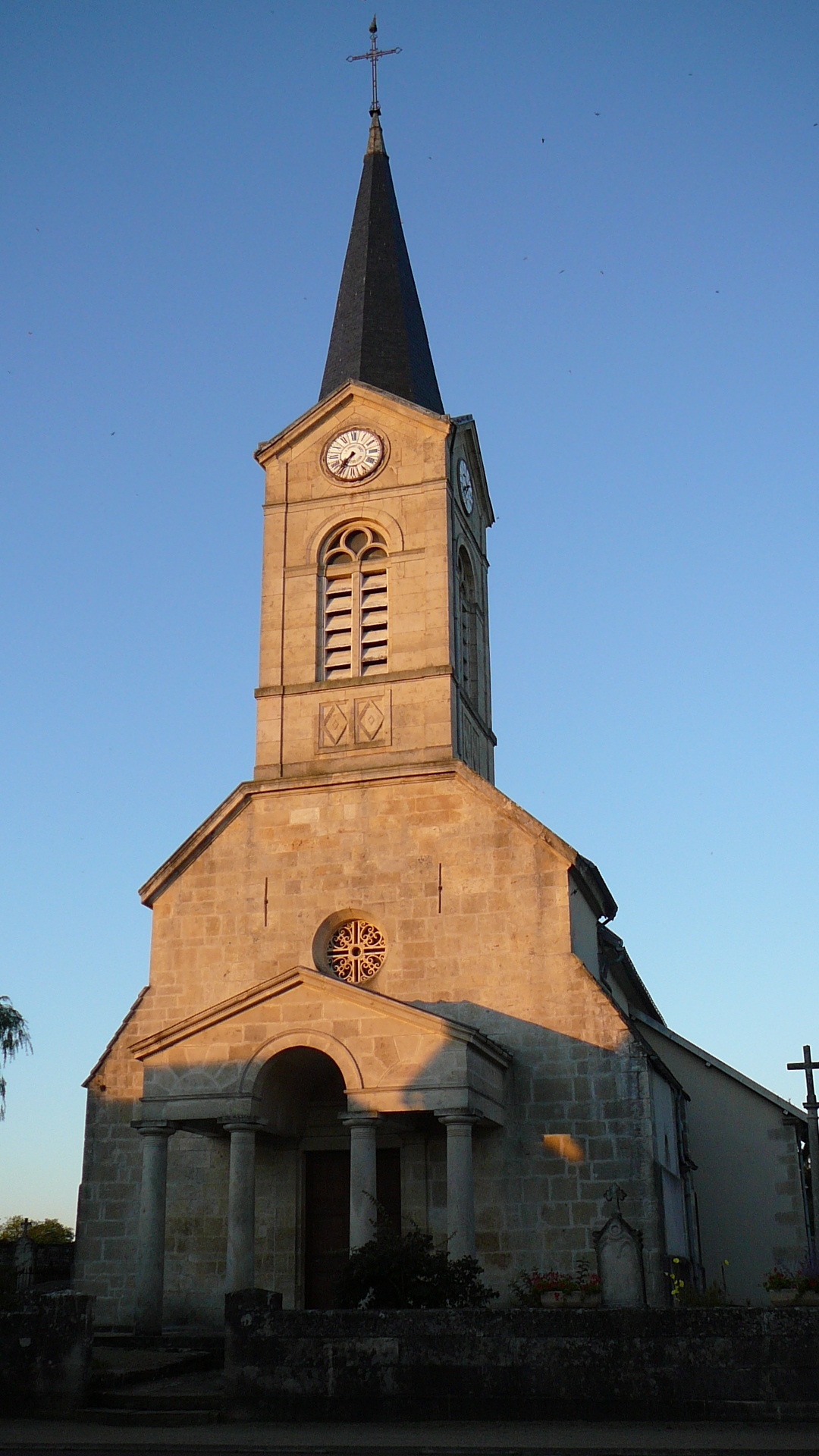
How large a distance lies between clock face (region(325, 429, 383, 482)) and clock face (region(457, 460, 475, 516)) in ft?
5.87

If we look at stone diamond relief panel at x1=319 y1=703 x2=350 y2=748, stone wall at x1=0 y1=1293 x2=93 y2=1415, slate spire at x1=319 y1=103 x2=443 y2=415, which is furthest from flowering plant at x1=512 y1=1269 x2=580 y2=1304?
slate spire at x1=319 y1=103 x2=443 y2=415

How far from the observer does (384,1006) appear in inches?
725

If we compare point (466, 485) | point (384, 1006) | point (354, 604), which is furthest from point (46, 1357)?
point (466, 485)

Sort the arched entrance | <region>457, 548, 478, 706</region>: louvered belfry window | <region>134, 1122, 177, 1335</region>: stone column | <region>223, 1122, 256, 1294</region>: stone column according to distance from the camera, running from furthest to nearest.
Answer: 1. <region>457, 548, 478, 706</region>: louvered belfry window
2. the arched entrance
3. <region>134, 1122, 177, 1335</region>: stone column
4. <region>223, 1122, 256, 1294</region>: stone column

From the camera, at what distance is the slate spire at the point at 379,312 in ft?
88.4

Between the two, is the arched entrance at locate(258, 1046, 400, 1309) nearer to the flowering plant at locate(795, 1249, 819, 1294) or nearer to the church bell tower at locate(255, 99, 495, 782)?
the church bell tower at locate(255, 99, 495, 782)

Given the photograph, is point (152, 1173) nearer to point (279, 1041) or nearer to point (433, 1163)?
point (279, 1041)

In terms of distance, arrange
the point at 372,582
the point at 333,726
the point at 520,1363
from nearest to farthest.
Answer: the point at 520,1363
the point at 333,726
the point at 372,582

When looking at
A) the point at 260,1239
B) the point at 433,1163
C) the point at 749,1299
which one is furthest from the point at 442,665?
the point at 749,1299

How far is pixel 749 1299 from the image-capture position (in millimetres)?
23516

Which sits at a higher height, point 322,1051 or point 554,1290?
point 322,1051

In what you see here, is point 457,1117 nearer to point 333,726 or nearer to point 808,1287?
point 808,1287

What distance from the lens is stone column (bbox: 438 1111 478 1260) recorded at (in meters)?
17.8

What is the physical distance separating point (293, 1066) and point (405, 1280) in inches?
238
